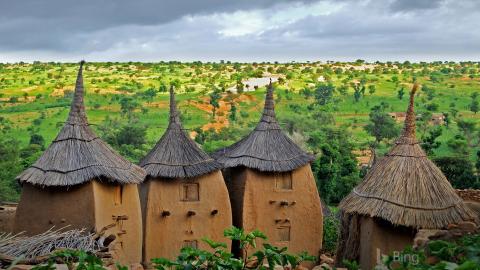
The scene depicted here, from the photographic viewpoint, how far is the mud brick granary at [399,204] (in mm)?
14312

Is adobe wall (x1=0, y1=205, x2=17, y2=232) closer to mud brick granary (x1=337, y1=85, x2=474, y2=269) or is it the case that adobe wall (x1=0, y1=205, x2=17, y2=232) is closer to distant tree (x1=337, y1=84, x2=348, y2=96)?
mud brick granary (x1=337, y1=85, x2=474, y2=269)

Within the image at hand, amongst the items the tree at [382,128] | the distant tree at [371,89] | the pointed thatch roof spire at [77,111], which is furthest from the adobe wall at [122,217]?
the distant tree at [371,89]

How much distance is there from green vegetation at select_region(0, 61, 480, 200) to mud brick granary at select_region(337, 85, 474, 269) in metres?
18.4

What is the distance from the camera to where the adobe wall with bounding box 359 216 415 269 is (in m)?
14.5

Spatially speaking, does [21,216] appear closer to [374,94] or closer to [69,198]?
[69,198]

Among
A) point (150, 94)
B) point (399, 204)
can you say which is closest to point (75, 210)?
point (399, 204)

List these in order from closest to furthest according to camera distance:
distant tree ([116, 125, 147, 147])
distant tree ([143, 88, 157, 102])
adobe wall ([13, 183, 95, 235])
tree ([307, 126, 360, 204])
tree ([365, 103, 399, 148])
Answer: adobe wall ([13, 183, 95, 235]), tree ([307, 126, 360, 204]), distant tree ([116, 125, 147, 147]), tree ([365, 103, 399, 148]), distant tree ([143, 88, 157, 102])

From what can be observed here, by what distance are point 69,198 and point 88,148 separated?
1.25 m

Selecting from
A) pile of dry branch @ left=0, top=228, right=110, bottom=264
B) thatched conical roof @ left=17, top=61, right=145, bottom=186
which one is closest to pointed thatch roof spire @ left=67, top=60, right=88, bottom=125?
thatched conical roof @ left=17, top=61, right=145, bottom=186

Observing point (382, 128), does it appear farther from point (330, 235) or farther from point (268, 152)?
point (268, 152)

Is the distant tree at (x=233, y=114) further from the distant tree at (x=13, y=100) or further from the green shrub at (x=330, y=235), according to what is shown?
the green shrub at (x=330, y=235)

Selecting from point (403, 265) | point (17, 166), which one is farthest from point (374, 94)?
point (403, 265)

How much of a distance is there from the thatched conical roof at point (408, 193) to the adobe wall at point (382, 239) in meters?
0.30

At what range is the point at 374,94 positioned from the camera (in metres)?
71.1
